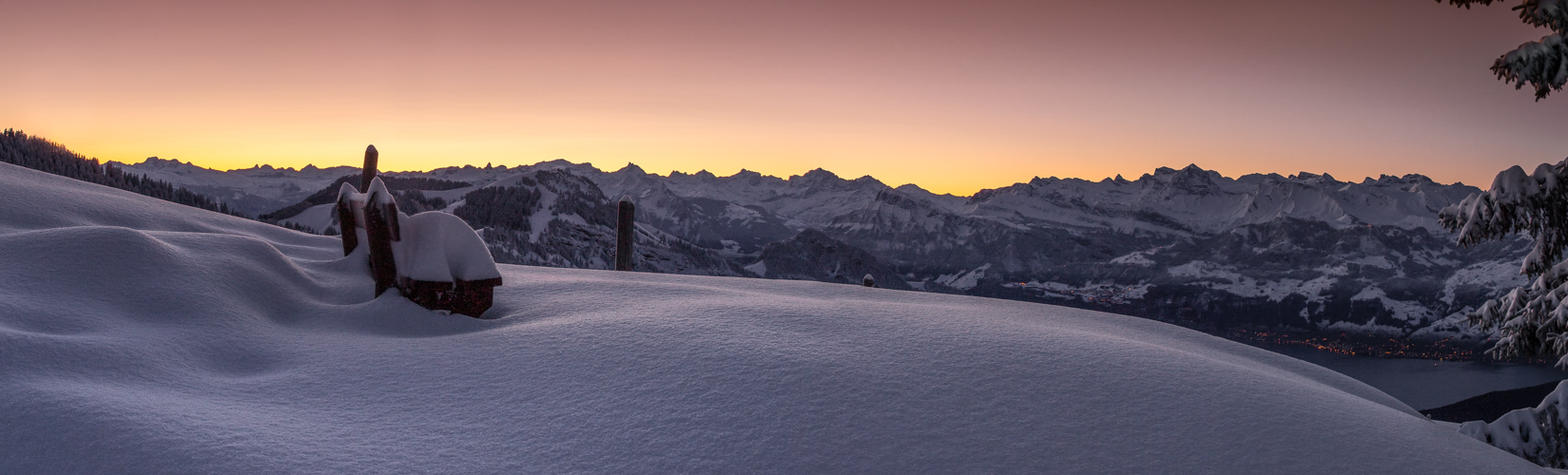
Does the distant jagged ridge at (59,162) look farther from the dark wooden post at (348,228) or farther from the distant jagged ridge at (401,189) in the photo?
the distant jagged ridge at (401,189)

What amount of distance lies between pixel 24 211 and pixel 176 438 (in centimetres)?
654

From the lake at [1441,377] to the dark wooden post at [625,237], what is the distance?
167 metres

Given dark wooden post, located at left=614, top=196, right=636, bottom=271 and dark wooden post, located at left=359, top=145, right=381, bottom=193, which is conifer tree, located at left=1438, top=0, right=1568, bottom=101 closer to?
dark wooden post, located at left=614, top=196, right=636, bottom=271

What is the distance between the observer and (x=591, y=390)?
13.7 ft

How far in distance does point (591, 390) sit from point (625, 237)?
29.6 ft

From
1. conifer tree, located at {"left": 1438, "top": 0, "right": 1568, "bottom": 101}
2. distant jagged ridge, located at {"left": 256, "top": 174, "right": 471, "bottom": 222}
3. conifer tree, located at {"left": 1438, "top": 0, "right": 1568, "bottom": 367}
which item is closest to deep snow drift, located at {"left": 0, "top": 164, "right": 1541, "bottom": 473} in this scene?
conifer tree, located at {"left": 1438, "top": 0, "right": 1568, "bottom": 367}

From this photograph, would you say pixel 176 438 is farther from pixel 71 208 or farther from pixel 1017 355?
pixel 71 208

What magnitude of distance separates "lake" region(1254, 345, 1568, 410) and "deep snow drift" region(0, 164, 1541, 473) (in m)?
171

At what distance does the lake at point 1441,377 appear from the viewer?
151000mm

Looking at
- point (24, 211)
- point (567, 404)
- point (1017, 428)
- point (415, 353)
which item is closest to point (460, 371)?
point (415, 353)

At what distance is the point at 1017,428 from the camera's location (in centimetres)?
378

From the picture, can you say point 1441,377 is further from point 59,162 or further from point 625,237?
point 59,162

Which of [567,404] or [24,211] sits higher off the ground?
[24,211]

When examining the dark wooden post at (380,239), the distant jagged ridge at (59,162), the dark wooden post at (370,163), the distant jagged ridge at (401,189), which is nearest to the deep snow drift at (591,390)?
the dark wooden post at (380,239)
